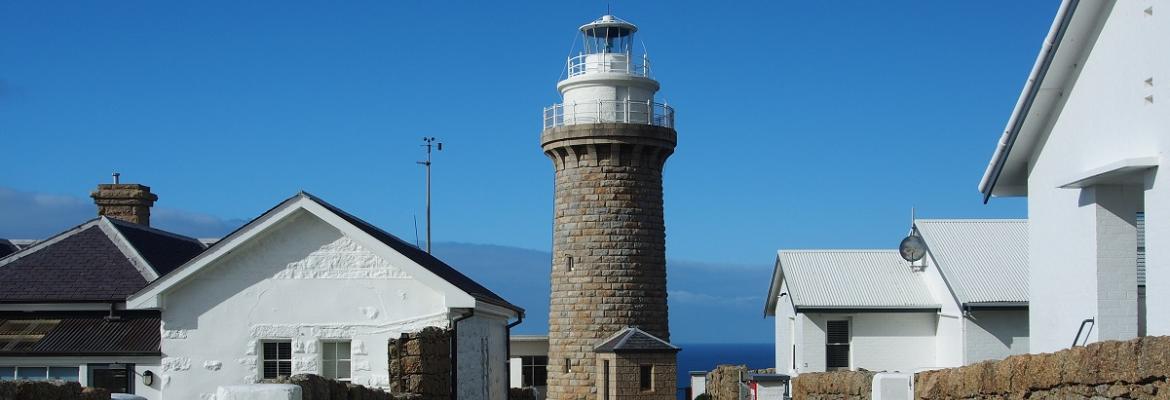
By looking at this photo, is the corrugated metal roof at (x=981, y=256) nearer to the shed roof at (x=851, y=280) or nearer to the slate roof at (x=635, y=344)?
the shed roof at (x=851, y=280)

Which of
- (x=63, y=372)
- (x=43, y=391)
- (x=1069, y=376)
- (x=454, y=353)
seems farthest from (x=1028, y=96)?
(x=63, y=372)

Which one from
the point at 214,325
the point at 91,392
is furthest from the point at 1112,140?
the point at 214,325

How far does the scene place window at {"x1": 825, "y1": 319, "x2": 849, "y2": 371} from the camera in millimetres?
29297

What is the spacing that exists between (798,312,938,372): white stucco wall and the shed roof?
0.29 m

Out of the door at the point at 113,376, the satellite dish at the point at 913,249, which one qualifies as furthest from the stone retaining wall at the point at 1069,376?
the satellite dish at the point at 913,249

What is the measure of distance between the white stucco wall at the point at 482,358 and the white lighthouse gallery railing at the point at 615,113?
43.9 ft

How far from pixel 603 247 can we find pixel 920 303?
1131 centimetres

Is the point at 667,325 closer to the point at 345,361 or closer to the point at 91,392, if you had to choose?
the point at 345,361

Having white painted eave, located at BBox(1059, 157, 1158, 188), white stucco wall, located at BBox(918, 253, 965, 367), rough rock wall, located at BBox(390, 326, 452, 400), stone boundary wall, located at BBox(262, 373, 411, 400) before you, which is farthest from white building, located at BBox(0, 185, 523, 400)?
white stucco wall, located at BBox(918, 253, 965, 367)

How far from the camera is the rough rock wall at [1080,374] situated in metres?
9.09

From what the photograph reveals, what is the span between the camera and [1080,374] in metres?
10.1

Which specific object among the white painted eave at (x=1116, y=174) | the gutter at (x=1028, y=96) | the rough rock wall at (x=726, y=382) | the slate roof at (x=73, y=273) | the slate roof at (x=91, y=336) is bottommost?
the rough rock wall at (x=726, y=382)

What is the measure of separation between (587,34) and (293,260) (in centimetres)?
2074

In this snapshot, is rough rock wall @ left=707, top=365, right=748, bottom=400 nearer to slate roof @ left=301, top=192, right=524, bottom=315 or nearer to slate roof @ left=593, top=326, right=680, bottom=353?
slate roof @ left=593, top=326, right=680, bottom=353
